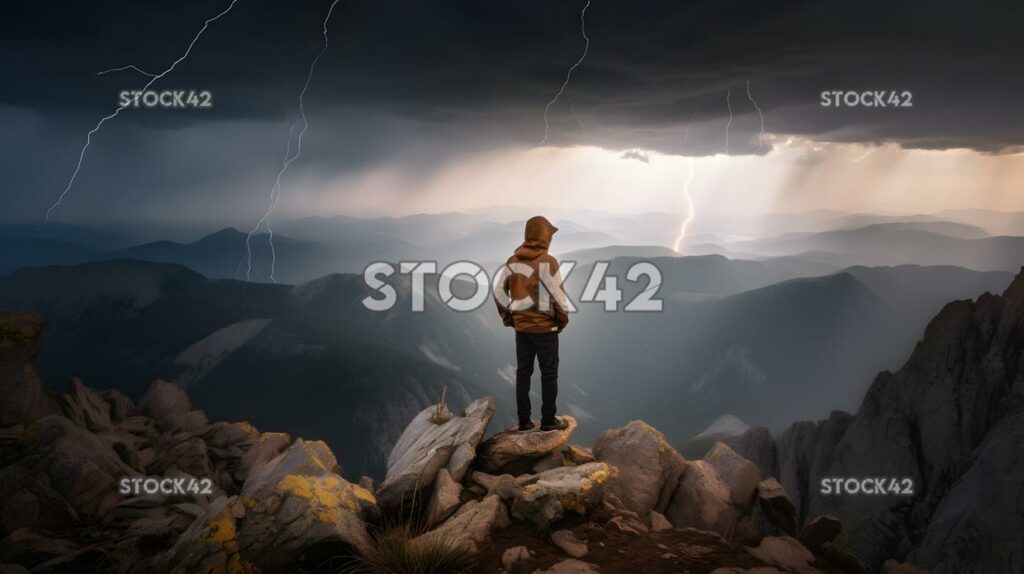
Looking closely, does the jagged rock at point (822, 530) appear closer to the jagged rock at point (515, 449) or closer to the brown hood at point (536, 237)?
the jagged rock at point (515, 449)

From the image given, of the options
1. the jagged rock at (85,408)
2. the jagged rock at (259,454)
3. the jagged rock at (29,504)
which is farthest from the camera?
the jagged rock at (259,454)

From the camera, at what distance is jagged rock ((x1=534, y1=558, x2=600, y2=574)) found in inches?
274

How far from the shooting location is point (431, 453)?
9859mm

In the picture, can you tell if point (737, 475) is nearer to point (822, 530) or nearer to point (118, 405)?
point (822, 530)

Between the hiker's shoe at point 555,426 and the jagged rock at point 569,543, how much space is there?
8.50 ft

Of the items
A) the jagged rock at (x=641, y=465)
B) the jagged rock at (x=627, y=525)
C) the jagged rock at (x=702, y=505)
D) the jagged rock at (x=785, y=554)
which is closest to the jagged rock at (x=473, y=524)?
the jagged rock at (x=627, y=525)

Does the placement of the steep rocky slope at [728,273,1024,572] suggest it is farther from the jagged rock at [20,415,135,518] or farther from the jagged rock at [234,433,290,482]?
the jagged rock at [20,415,135,518]

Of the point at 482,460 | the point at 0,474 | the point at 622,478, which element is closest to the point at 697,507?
the point at 622,478

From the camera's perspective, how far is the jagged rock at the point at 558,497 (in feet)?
26.6

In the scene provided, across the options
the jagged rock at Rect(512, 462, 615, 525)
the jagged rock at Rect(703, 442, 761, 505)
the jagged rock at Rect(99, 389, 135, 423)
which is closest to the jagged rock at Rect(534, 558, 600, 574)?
the jagged rock at Rect(512, 462, 615, 525)

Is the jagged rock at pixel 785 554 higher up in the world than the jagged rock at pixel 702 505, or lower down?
higher up

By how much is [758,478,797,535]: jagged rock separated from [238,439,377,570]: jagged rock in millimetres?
9531

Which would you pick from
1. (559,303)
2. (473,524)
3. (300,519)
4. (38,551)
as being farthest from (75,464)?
(559,303)

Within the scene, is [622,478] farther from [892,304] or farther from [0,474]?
[892,304]
